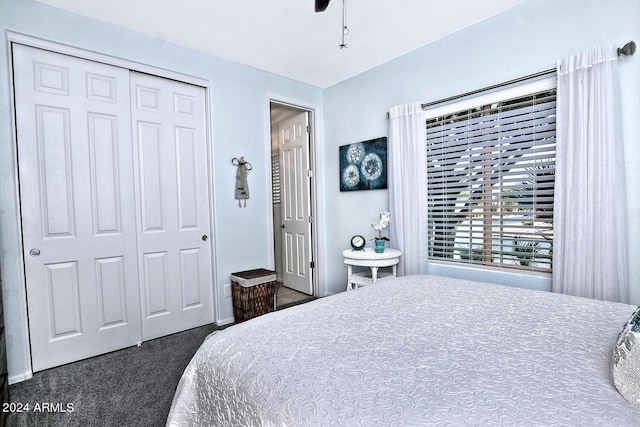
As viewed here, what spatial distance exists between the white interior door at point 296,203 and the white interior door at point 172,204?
1298 millimetres

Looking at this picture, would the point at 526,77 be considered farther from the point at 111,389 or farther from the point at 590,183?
the point at 111,389

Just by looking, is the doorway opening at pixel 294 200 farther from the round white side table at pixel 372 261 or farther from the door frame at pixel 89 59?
the round white side table at pixel 372 261

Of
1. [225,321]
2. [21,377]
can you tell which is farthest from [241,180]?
[21,377]

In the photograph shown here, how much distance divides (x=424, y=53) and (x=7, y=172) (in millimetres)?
3357

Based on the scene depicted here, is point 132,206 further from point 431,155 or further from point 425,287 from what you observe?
point 431,155

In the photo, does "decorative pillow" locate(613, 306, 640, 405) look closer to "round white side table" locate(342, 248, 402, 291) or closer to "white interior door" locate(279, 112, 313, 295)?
"round white side table" locate(342, 248, 402, 291)

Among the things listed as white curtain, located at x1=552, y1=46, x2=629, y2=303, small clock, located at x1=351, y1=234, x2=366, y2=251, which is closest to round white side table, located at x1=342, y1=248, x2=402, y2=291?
small clock, located at x1=351, y1=234, x2=366, y2=251

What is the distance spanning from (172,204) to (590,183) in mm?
3150

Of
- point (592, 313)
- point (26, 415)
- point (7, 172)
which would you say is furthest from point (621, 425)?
point (7, 172)

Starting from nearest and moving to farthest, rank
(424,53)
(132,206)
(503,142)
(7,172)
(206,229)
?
(7,172)
(503,142)
(132,206)
(424,53)
(206,229)

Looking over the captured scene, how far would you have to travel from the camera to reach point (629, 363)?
0.76 meters

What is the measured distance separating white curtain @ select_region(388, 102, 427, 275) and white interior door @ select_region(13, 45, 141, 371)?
7.65 feet

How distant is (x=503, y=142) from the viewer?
7.84ft

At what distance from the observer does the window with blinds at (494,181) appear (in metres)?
2.22
